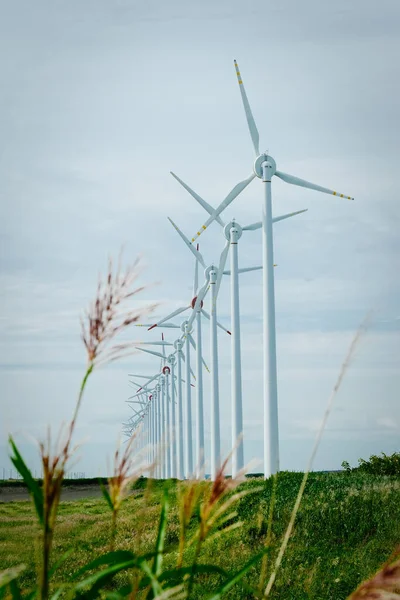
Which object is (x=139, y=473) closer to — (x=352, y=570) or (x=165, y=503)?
(x=165, y=503)

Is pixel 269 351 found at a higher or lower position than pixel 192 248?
lower

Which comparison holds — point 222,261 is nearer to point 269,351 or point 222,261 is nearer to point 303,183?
point 303,183

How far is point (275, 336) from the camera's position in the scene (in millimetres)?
23234

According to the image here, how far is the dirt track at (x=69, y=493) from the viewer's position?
3457 centimetres

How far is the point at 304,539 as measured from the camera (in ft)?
45.5

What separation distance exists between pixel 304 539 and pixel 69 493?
26176 mm

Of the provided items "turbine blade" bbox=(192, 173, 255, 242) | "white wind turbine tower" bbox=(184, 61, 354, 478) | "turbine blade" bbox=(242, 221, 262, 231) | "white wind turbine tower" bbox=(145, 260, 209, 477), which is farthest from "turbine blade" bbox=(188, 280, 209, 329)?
"white wind turbine tower" bbox=(184, 61, 354, 478)

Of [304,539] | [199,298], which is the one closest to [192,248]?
[199,298]

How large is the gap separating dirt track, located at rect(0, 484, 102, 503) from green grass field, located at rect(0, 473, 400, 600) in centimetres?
1356

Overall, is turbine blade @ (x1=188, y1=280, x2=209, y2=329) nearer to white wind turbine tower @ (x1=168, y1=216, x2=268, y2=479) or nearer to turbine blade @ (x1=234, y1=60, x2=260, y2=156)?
white wind turbine tower @ (x1=168, y1=216, x2=268, y2=479)

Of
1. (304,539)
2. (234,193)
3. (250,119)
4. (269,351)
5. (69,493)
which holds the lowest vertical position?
(304,539)

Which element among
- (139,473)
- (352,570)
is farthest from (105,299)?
(352,570)

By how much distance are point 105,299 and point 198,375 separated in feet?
129

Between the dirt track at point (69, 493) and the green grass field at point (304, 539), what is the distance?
13562 millimetres
